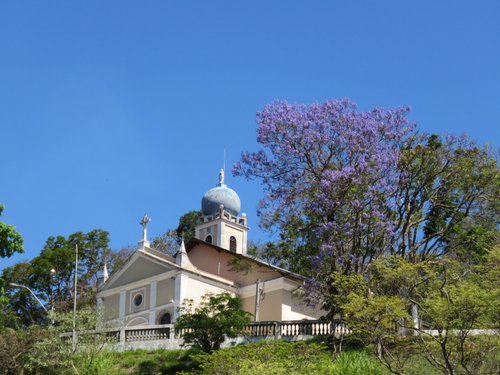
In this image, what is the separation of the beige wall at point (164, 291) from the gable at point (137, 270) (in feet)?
2.22

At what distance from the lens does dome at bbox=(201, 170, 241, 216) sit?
199 ft

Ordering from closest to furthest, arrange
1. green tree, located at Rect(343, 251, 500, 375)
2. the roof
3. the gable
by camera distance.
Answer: green tree, located at Rect(343, 251, 500, 375), the roof, the gable

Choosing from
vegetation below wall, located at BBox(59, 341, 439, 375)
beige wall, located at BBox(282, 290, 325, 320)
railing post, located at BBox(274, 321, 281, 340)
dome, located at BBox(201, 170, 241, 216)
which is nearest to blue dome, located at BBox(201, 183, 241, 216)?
dome, located at BBox(201, 170, 241, 216)

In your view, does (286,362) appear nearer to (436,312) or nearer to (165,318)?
(436,312)

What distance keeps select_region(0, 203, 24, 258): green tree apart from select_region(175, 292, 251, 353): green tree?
299 inches

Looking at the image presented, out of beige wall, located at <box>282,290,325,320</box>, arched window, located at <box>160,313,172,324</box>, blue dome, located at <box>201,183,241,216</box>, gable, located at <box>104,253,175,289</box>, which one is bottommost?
arched window, located at <box>160,313,172,324</box>

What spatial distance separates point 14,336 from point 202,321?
26.0ft

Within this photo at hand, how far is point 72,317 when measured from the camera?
37.2 metres

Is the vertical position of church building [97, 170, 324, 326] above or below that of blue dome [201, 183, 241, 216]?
below

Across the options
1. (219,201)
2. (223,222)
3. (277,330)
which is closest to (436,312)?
(277,330)

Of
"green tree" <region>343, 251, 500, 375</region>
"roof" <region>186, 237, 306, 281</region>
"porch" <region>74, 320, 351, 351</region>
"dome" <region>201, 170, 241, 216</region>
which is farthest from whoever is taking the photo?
"dome" <region>201, 170, 241, 216</region>

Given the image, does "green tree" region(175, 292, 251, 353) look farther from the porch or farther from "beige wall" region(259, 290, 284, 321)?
"beige wall" region(259, 290, 284, 321)

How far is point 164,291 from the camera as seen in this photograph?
52000 mm

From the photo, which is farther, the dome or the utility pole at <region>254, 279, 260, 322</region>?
the dome
